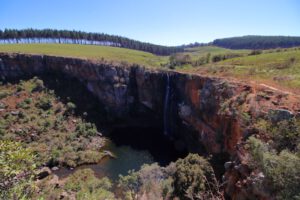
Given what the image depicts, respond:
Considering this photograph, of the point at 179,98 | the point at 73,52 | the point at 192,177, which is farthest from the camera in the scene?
the point at 73,52

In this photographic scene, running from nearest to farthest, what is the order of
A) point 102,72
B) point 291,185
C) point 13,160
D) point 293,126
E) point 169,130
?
1. point 13,160
2. point 291,185
3. point 293,126
4. point 169,130
5. point 102,72

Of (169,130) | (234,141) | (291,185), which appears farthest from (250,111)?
(169,130)

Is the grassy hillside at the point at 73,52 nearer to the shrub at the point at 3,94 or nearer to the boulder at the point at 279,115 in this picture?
the shrub at the point at 3,94

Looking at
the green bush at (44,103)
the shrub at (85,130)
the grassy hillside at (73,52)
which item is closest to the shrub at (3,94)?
the green bush at (44,103)

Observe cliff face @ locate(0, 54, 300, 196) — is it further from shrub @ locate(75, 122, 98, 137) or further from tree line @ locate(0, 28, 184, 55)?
tree line @ locate(0, 28, 184, 55)

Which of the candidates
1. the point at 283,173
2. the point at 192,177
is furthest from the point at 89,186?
the point at 283,173

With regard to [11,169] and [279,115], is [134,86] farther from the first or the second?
[11,169]

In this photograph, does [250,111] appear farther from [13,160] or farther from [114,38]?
[114,38]

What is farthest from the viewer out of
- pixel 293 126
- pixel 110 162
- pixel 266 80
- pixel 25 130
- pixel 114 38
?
pixel 114 38

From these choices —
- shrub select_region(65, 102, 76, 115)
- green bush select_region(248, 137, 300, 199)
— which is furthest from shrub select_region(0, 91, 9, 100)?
green bush select_region(248, 137, 300, 199)
